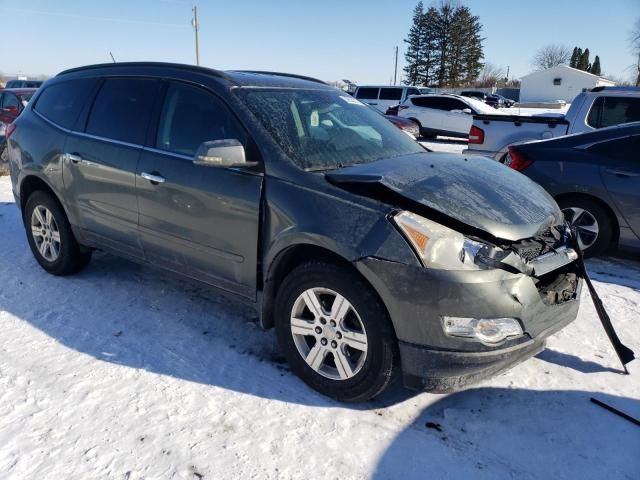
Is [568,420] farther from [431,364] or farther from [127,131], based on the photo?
[127,131]

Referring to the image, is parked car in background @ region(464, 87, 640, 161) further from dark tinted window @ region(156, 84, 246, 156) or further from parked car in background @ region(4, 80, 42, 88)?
parked car in background @ region(4, 80, 42, 88)

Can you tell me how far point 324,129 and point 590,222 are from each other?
10.7 feet

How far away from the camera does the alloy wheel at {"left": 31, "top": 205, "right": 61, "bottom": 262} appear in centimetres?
443

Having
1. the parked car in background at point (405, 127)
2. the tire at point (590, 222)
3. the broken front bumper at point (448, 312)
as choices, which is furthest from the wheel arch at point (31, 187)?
the tire at point (590, 222)

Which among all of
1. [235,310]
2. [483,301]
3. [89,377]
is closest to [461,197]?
[483,301]

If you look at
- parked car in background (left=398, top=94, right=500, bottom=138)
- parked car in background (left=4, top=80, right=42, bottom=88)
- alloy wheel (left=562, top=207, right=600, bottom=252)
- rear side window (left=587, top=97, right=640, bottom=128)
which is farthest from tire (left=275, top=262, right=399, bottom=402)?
parked car in background (left=4, top=80, right=42, bottom=88)

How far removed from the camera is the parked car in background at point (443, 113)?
60.0 feet

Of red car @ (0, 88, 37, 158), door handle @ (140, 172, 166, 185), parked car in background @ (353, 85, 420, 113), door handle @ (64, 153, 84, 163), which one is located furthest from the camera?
parked car in background @ (353, 85, 420, 113)

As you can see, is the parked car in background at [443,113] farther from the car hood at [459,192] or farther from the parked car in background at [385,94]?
the car hood at [459,192]

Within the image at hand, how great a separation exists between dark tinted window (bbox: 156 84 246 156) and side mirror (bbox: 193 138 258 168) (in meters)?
0.21

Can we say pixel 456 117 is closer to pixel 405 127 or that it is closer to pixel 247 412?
pixel 405 127

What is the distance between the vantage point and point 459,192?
2.80 metres

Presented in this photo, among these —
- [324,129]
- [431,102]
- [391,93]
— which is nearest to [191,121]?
[324,129]

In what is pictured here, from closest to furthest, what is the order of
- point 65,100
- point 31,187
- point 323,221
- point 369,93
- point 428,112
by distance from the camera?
point 323,221
point 65,100
point 31,187
point 428,112
point 369,93
